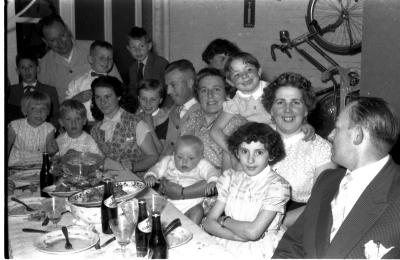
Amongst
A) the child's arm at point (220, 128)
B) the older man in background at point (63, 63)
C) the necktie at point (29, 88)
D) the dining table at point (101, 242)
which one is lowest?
the dining table at point (101, 242)

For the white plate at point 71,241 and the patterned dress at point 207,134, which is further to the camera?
the patterned dress at point 207,134

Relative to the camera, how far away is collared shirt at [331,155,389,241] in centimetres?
172

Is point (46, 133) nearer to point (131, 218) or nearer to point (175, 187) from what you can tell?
point (175, 187)

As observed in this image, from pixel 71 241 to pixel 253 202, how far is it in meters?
0.85

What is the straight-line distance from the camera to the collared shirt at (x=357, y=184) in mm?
1724

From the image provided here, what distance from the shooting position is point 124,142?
3.54m

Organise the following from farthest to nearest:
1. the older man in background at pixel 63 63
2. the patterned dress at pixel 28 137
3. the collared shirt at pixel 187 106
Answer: the older man in background at pixel 63 63 < the patterned dress at pixel 28 137 < the collared shirt at pixel 187 106

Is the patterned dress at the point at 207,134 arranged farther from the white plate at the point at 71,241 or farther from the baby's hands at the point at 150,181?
the white plate at the point at 71,241

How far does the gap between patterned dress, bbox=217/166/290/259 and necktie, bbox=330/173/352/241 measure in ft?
1.27

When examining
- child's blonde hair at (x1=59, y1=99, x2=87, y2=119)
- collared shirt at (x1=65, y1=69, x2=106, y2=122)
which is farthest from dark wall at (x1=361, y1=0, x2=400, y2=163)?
collared shirt at (x1=65, y1=69, x2=106, y2=122)

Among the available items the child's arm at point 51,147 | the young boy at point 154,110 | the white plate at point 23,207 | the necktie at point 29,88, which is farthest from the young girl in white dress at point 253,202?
the necktie at point 29,88

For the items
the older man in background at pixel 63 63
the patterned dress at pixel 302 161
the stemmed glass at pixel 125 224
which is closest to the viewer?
the stemmed glass at pixel 125 224

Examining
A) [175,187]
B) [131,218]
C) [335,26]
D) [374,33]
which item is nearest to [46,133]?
[175,187]

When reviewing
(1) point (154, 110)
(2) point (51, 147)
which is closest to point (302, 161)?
(1) point (154, 110)
